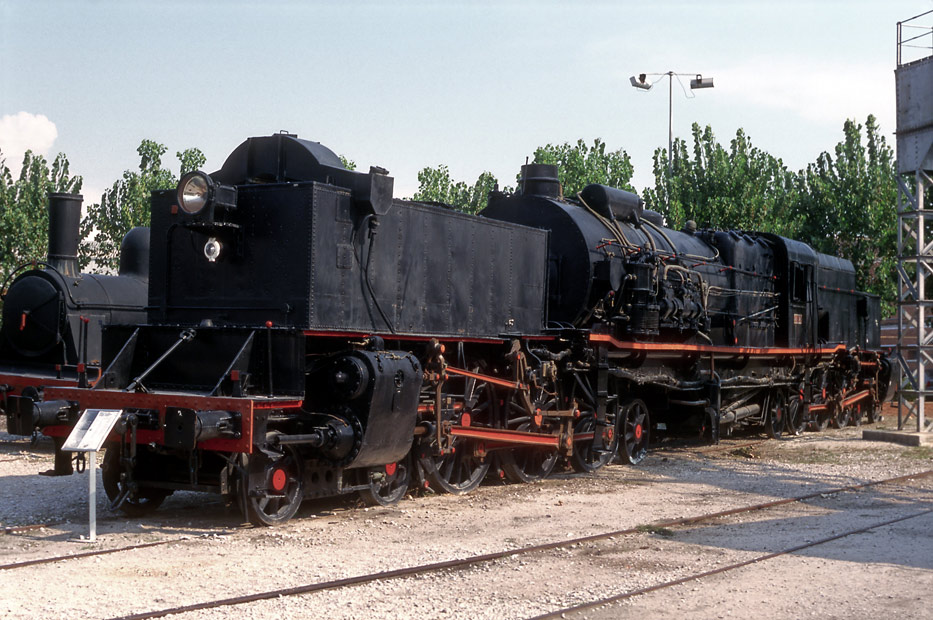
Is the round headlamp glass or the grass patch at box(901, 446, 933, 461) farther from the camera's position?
the grass patch at box(901, 446, 933, 461)

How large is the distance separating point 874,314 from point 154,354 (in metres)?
20.4

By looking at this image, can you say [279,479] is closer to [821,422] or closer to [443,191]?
[821,422]

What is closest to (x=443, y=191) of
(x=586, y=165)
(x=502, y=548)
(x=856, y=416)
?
(x=586, y=165)

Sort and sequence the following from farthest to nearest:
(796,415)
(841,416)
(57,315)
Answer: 1. (841,416)
2. (796,415)
3. (57,315)

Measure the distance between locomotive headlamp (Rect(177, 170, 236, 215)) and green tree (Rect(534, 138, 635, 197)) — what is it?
32027 millimetres

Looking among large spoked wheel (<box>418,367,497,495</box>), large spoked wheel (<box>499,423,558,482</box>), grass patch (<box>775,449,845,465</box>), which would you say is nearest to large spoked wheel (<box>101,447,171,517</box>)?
large spoked wheel (<box>418,367,497,495</box>)

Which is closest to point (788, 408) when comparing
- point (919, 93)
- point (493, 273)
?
point (919, 93)

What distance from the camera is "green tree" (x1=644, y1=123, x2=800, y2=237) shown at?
36.9 metres

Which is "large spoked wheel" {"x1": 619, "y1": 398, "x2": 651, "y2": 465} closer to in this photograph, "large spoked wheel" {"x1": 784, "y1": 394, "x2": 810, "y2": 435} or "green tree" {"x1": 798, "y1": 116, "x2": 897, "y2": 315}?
"large spoked wheel" {"x1": 784, "y1": 394, "x2": 810, "y2": 435}

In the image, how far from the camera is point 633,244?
15.1 m

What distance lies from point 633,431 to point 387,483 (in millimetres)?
5446

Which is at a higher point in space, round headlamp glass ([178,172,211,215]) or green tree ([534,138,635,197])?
green tree ([534,138,635,197])

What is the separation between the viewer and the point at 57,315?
16.5 meters

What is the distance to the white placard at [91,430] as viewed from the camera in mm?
8836
